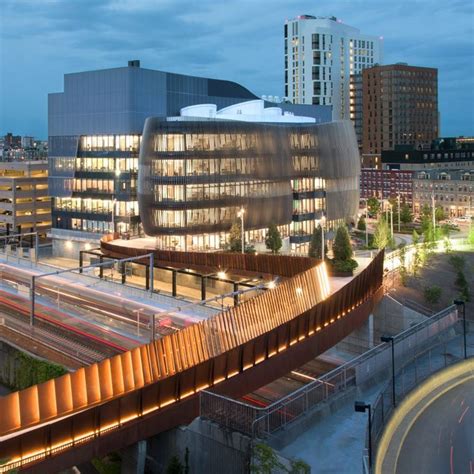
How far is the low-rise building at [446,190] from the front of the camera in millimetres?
146000

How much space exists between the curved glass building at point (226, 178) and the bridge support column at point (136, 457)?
196 ft

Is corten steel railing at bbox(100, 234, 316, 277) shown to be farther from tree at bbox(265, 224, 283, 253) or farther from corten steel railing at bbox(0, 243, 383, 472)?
tree at bbox(265, 224, 283, 253)

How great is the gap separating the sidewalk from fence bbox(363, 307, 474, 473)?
97 cm

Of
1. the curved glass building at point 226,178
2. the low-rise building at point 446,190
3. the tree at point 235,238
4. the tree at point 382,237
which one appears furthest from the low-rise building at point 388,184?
the tree at point 235,238

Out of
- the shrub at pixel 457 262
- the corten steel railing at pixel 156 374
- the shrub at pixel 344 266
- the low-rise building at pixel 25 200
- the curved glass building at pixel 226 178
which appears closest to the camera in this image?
the corten steel railing at pixel 156 374

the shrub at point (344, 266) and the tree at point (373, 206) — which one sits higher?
the tree at point (373, 206)

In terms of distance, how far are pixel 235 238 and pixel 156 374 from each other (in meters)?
56.6

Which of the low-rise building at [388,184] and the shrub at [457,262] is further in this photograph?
the low-rise building at [388,184]

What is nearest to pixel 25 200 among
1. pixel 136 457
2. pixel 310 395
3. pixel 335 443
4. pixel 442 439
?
pixel 310 395

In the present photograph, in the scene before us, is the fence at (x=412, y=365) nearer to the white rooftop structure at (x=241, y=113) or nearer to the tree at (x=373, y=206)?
the white rooftop structure at (x=241, y=113)

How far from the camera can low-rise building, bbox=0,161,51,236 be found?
132m

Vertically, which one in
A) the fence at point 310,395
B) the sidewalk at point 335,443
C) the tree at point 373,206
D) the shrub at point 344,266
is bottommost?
the sidewalk at point 335,443

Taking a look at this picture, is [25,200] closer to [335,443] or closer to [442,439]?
[335,443]

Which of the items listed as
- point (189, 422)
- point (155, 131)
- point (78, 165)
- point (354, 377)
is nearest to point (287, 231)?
point (155, 131)
